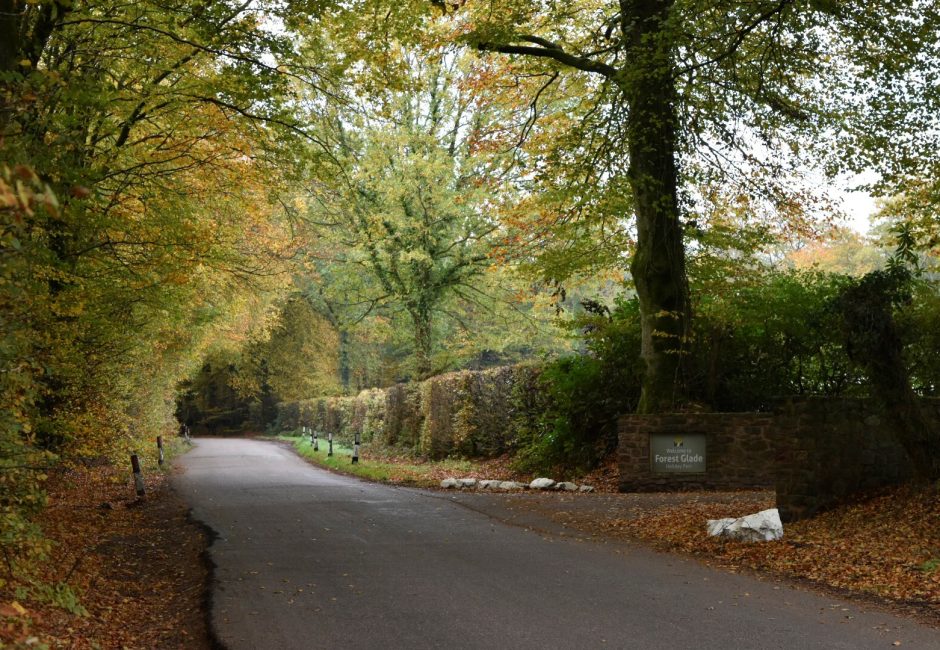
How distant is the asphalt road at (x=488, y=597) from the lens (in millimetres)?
6207

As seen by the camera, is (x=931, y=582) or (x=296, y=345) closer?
(x=931, y=582)

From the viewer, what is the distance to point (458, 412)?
25.6m

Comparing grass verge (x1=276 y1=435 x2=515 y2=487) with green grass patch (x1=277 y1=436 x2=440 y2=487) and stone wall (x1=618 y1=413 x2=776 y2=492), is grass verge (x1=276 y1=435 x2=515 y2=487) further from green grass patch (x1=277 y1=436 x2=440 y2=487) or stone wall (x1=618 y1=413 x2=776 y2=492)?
stone wall (x1=618 y1=413 x2=776 y2=492)

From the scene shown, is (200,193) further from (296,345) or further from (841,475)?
(296,345)

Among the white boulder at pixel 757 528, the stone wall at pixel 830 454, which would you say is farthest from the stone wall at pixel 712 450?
the white boulder at pixel 757 528

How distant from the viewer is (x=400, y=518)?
43.1 feet

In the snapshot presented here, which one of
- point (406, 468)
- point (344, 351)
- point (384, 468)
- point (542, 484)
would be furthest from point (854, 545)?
point (344, 351)

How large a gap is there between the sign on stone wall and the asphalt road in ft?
16.6

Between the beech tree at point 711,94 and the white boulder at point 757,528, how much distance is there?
6.05 metres

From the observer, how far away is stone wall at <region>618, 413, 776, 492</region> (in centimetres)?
1623

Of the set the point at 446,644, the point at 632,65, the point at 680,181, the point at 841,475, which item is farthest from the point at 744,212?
the point at 446,644

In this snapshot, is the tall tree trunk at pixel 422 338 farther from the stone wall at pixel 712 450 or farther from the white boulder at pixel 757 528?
the white boulder at pixel 757 528

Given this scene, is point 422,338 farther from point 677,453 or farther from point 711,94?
point 711,94

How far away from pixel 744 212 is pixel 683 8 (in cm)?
769
